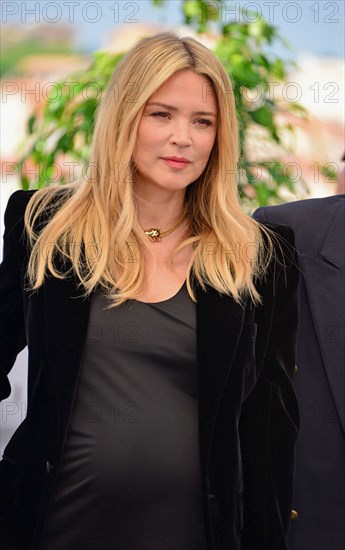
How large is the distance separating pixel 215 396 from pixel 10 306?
377mm

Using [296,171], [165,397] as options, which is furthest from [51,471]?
[296,171]

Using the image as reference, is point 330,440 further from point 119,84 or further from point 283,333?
point 119,84

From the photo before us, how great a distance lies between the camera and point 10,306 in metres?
1.70

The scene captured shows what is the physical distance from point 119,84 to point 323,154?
1.30 meters

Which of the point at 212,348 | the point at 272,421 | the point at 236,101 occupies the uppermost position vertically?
the point at 236,101

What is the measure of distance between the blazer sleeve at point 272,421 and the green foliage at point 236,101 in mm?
865

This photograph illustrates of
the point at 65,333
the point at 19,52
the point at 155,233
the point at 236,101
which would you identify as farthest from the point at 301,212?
the point at 19,52

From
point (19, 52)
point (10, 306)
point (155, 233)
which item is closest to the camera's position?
point (10, 306)

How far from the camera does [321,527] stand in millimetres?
1812

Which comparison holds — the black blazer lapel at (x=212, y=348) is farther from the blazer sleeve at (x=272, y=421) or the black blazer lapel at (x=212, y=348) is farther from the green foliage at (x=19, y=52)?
the green foliage at (x=19, y=52)

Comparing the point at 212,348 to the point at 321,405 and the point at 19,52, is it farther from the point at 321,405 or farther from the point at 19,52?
the point at 19,52

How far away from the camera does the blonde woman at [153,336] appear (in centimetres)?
159

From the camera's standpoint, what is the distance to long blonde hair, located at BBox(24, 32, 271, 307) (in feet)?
5.57

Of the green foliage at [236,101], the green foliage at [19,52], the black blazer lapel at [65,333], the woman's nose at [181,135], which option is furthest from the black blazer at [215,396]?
the green foliage at [19,52]
